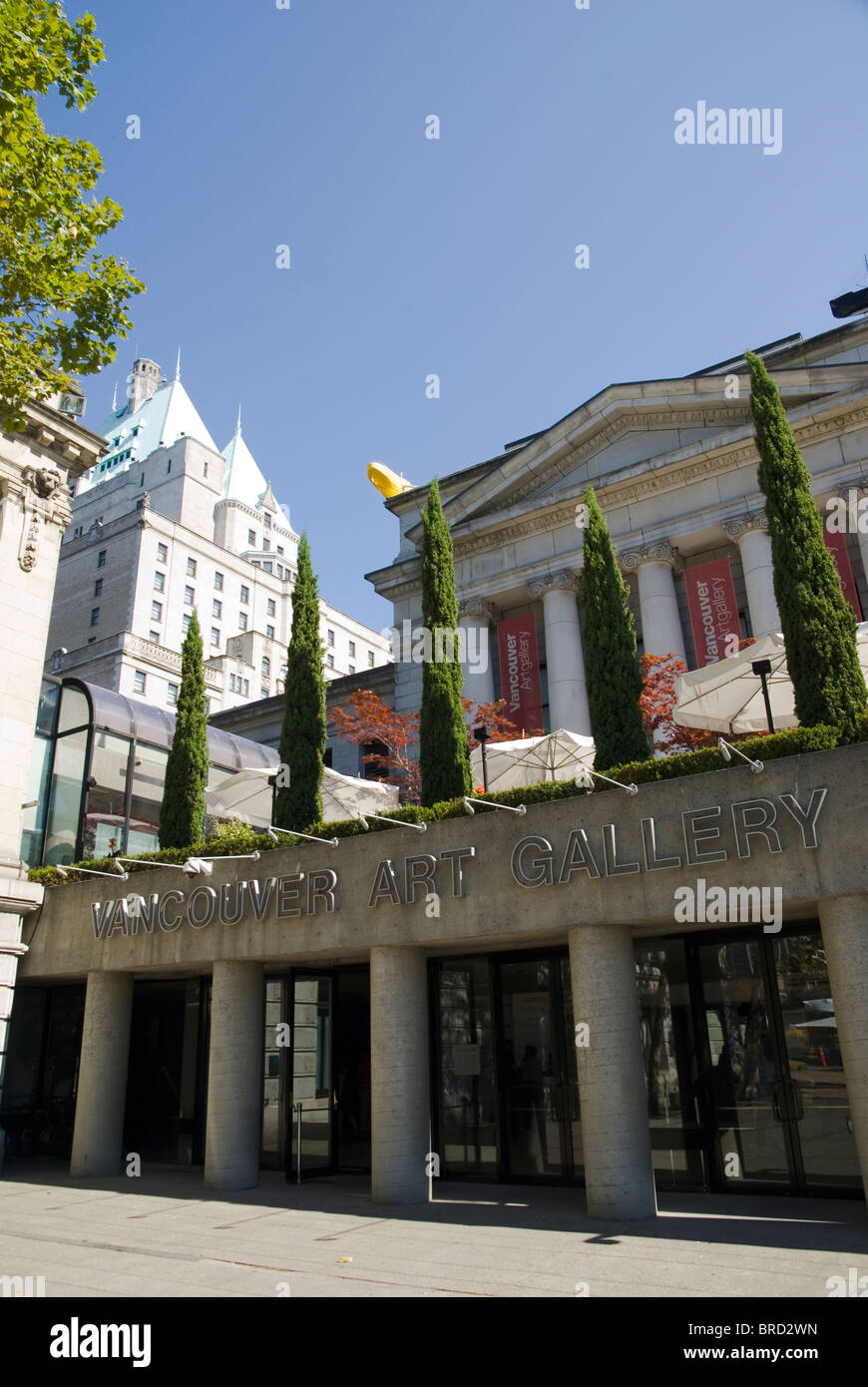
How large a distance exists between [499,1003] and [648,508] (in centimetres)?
2258

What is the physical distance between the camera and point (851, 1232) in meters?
10.5

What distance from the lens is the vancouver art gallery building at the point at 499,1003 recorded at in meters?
12.0

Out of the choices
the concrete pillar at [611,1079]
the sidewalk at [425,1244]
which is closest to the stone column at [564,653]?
the concrete pillar at [611,1079]

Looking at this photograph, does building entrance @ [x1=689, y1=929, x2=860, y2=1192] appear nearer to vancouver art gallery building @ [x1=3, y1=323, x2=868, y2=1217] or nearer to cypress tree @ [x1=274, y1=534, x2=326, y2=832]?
vancouver art gallery building @ [x1=3, y1=323, x2=868, y2=1217]

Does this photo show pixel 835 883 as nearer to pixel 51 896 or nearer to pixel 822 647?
pixel 822 647

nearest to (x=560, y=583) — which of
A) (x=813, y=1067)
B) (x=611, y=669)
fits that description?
(x=611, y=669)

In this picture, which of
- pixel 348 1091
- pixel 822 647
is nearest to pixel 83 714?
pixel 348 1091

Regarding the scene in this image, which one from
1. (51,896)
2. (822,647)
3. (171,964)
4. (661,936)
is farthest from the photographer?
(51,896)

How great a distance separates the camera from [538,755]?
22.3 m

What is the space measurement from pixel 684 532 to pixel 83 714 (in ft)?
68.1

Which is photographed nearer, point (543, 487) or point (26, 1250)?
point (26, 1250)

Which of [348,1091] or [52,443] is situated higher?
[52,443]

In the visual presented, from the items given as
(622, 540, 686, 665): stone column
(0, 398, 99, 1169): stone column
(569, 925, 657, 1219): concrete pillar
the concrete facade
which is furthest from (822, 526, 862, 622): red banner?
(0, 398, 99, 1169): stone column

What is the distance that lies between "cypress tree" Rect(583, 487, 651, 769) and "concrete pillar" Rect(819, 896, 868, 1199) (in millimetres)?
4241
